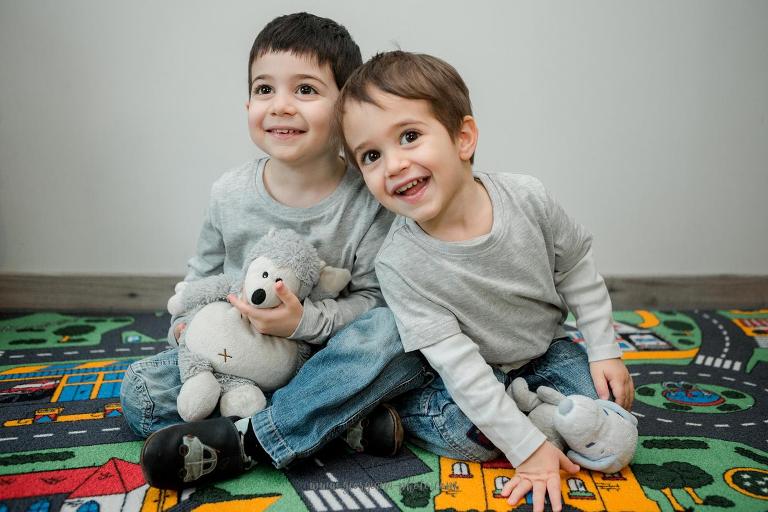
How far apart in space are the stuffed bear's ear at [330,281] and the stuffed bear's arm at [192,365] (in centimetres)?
18

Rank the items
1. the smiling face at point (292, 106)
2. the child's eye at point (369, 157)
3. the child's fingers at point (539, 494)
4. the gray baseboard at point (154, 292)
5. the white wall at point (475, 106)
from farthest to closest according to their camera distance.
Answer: the gray baseboard at point (154, 292) < the white wall at point (475, 106) < the smiling face at point (292, 106) < the child's eye at point (369, 157) < the child's fingers at point (539, 494)

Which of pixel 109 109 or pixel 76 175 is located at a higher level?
pixel 109 109

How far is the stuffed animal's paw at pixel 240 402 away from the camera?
35.7 inches

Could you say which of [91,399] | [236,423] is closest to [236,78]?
[91,399]

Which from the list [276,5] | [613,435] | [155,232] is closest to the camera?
[613,435]

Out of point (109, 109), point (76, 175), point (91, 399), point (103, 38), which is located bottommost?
point (91, 399)

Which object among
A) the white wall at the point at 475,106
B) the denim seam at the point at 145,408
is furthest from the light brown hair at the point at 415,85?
the white wall at the point at 475,106

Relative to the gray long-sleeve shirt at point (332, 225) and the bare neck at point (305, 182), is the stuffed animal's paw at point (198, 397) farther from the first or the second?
the bare neck at point (305, 182)

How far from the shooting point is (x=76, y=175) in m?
1.48

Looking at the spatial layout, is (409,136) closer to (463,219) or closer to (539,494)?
(463,219)

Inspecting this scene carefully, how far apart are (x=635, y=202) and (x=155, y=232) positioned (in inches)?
42.3

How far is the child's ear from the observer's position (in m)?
0.89

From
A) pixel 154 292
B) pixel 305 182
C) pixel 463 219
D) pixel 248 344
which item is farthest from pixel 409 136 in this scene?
pixel 154 292

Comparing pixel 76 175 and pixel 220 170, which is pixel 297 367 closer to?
pixel 220 170
